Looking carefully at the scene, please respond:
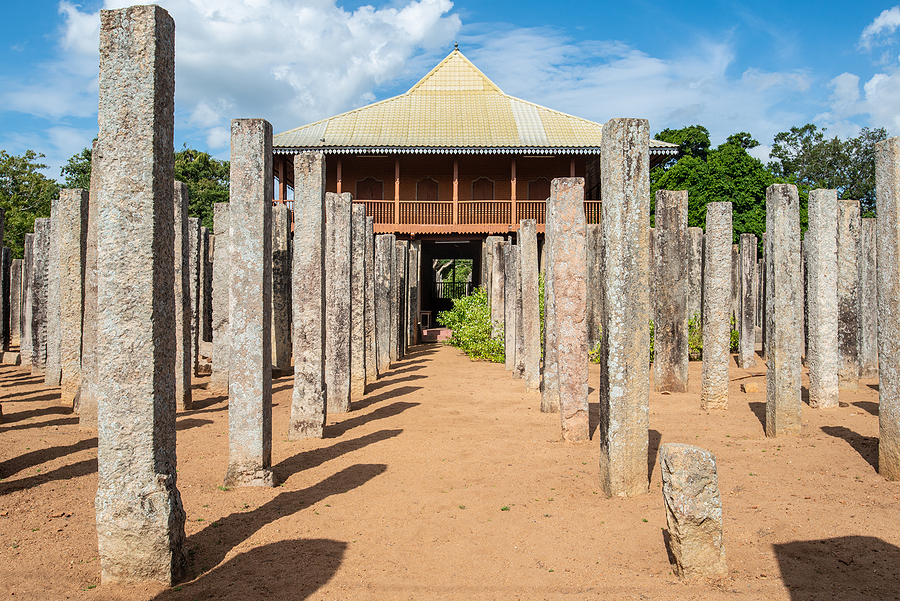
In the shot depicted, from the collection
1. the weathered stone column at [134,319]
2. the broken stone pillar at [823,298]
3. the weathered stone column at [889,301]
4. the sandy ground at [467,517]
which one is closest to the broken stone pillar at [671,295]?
the sandy ground at [467,517]

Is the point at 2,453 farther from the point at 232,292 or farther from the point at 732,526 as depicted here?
the point at 732,526

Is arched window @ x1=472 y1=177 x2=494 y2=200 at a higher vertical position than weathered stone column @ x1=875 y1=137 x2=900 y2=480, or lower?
higher

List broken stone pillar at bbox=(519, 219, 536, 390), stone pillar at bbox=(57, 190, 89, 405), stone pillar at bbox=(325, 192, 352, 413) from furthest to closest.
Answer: broken stone pillar at bbox=(519, 219, 536, 390), stone pillar at bbox=(325, 192, 352, 413), stone pillar at bbox=(57, 190, 89, 405)

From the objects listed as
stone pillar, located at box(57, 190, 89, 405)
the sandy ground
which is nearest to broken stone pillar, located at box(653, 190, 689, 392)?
the sandy ground

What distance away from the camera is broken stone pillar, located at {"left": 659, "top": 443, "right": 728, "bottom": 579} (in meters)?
3.43

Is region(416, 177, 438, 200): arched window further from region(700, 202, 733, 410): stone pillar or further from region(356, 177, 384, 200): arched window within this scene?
region(700, 202, 733, 410): stone pillar

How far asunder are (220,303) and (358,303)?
2095 millimetres

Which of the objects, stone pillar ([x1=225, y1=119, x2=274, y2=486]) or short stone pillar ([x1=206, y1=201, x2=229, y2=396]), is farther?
short stone pillar ([x1=206, y1=201, x2=229, y2=396])

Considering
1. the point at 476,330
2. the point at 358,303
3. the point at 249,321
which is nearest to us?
the point at 249,321

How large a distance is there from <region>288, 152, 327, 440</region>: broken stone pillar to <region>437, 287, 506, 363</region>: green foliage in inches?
317

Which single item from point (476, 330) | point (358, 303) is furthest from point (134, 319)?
point (476, 330)

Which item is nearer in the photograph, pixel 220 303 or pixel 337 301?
pixel 337 301

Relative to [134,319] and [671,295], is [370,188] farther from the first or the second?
[134,319]

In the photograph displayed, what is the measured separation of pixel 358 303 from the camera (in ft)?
31.5
